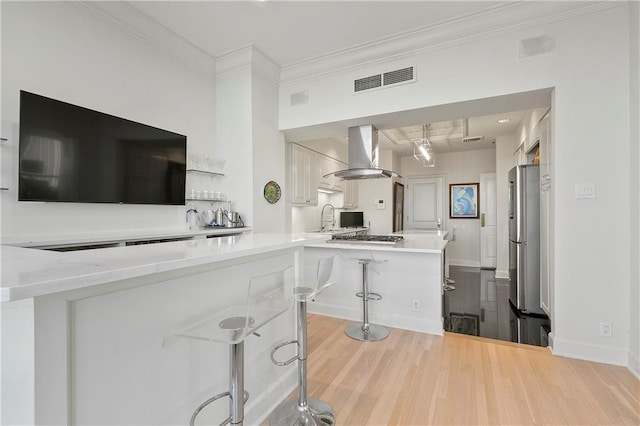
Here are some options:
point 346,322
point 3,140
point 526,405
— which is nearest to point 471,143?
point 346,322

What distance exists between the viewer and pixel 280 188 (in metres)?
4.01

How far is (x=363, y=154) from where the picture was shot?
3697mm

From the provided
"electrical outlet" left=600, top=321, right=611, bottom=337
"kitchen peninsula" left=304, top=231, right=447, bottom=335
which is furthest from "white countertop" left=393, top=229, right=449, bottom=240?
"electrical outlet" left=600, top=321, right=611, bottom=337

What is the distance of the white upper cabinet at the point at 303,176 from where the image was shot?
4.52 m

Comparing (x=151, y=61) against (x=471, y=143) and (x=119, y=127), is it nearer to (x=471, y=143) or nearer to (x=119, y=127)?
(x=119, y=127)

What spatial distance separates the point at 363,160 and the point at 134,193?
251cm

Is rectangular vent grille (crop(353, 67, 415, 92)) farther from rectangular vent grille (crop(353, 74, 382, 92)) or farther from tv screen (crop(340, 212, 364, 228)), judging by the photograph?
tv screen (crop(340, 212, 364, 228))

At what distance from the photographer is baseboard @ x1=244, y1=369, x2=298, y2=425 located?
1649mm

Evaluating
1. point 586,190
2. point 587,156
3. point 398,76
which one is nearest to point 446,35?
point 398,76

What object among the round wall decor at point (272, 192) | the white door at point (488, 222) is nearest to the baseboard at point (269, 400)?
the round wall decor at point (272, 192)

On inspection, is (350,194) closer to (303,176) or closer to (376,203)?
(376,203)

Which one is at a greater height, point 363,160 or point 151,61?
point 151,61

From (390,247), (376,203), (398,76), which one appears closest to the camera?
(390,247)

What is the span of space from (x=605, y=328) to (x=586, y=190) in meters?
1.13
